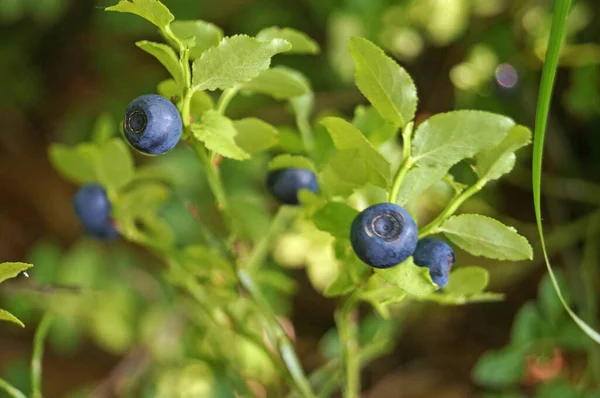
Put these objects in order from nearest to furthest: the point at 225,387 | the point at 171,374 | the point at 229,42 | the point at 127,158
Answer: the point at 229,42, the point at 127,158, the point at 225,387, the point at 171,374

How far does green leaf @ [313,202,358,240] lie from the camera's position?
581 millimetres

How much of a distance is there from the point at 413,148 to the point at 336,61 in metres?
0.99

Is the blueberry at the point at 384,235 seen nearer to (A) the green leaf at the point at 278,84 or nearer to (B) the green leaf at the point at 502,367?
(A) the green leaf at the point at 278,84

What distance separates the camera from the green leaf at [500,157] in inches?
22.0

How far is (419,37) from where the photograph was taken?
5.17 ft

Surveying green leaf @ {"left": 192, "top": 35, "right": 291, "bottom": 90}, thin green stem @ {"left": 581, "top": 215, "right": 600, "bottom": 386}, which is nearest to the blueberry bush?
green leaf @ {"left": 192, "top": 35, "right": 291, "bottom": 90}

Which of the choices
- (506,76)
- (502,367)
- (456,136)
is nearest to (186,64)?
(456,136)

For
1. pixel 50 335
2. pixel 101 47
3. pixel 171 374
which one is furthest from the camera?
pixel 101 47

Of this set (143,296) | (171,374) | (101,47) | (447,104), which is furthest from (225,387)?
(101,47)

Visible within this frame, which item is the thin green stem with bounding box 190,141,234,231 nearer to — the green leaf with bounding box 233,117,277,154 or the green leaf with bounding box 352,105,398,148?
the green leaf with bounding box 233,117,277,154

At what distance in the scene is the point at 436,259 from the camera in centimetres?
56

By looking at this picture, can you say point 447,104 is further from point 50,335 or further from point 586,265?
point 50,335

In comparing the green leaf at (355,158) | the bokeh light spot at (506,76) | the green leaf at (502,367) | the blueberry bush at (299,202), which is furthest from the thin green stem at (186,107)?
the bokeh light spot at (506,76)

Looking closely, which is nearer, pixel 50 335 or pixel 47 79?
pixel 50 335
